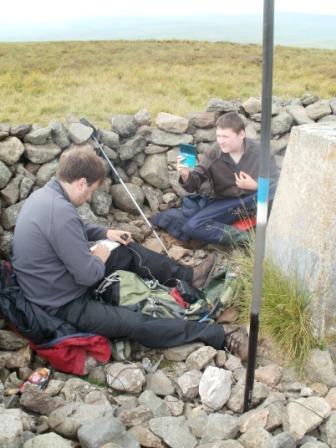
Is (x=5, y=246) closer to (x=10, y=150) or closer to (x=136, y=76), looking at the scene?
(x=10, y=150)

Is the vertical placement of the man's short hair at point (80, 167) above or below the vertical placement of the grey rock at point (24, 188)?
above

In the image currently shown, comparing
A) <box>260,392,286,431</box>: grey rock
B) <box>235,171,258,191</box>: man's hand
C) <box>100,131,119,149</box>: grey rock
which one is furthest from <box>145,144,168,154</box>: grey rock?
<box>260,392,286,431</box>: grey rock

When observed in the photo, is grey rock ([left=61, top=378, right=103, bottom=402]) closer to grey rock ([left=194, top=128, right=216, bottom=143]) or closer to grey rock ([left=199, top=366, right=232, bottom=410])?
grey rock ([left=199, top=366, right=232, bottom=410])

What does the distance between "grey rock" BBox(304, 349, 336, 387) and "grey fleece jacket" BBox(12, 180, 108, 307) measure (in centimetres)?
193

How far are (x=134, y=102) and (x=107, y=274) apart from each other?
700 centimetres

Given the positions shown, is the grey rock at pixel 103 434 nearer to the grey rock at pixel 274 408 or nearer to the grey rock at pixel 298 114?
the grey rock at pixel 274 408

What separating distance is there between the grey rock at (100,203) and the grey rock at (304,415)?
4.10 meters

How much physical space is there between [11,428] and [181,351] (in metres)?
2.17

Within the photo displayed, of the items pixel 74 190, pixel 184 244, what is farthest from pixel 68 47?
pixel 74 190

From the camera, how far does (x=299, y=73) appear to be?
18125mm

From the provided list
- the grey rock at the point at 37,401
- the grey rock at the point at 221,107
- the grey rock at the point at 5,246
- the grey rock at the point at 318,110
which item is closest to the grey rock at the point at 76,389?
the grey rock at the point at 37,401

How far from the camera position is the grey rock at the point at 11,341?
15.8 feet

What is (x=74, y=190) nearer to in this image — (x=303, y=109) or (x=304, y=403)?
(x=304, y=403)

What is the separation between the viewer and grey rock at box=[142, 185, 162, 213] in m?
7.88
